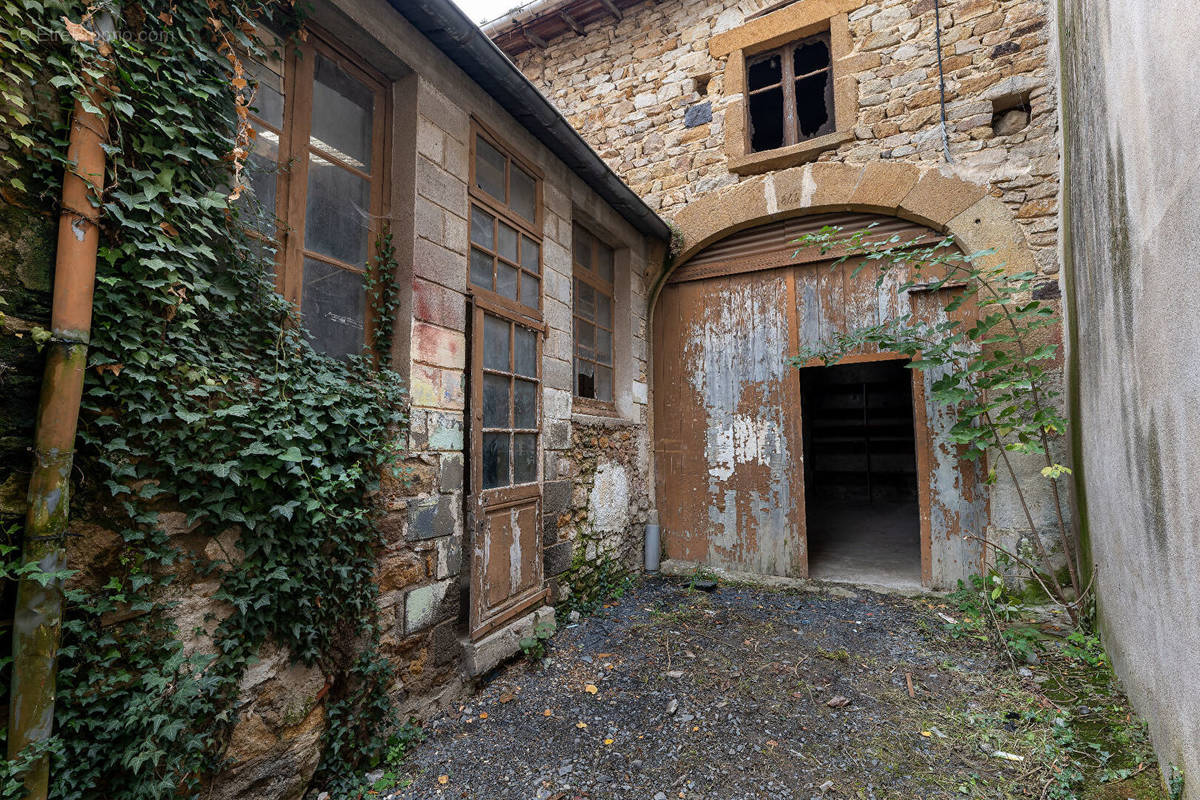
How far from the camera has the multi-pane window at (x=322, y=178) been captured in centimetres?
212

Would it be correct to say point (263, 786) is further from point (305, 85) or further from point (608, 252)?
point (608, 252)

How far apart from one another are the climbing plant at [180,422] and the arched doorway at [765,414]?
345cm

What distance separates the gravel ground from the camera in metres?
2.03

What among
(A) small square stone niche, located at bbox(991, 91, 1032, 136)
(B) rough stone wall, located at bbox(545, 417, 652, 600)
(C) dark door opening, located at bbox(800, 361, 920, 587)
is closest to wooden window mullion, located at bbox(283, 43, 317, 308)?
(B) rough stone wall, located at bbox(545, 417, 652, 600)

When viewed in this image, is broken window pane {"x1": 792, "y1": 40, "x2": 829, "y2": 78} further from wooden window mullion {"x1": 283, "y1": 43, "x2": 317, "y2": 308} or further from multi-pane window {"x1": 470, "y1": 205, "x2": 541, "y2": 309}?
wooden window mullion {"x1": 283, "y1": 43, "x2": 317, "y2": 308}

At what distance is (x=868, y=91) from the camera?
14.3ft

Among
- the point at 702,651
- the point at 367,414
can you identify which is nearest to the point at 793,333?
the point at 702,651

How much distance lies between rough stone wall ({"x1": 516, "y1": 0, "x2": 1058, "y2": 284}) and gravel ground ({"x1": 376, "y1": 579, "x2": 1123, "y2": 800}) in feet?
10.0

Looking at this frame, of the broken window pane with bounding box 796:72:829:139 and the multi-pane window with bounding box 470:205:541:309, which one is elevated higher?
the broken window pane with bounding box 796:72:829:139

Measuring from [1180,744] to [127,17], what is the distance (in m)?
4.08

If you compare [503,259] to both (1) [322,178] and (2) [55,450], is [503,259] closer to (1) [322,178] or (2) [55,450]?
(1) [322,178]

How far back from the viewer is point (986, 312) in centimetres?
396

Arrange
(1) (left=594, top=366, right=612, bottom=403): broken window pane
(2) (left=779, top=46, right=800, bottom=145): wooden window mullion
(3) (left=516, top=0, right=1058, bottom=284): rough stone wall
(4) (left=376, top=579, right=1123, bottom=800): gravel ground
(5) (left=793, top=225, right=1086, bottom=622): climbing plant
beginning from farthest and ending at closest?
1. (2) (left=779, top=46, right=800, bottom=145): wooden window mullion
2. (1) (left=594, top=366, right=612, bottom=403): broken window pane
3. (3) (left=516, top=0, right=1058, bottom=284): rough stone wall
4. (5) (left=793, top=225, right=1086, bottom=622): climbing plant
5. (4) (left=376, top=579, right=1123, bottom=800): gravel ground

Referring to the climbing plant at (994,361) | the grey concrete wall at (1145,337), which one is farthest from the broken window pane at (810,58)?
the grey concrete wall at (1145,337)
